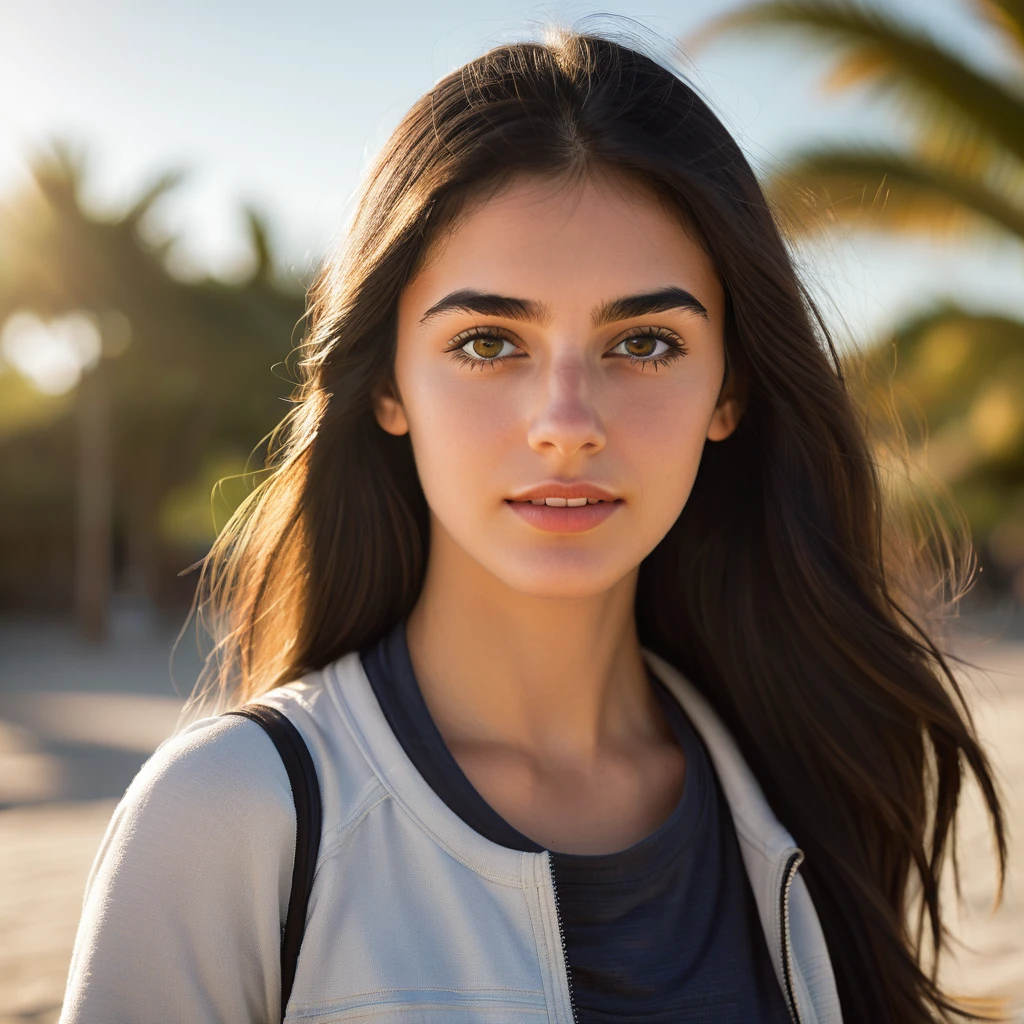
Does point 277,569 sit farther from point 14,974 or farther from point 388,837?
point 14,974

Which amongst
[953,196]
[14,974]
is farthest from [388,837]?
[953,196]

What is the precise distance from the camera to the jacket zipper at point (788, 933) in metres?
1.92

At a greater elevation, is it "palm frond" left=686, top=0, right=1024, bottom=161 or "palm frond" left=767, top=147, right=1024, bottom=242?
"palm frond" left=686, top=0, right=1024, bottom=161

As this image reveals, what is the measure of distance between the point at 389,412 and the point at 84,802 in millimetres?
6678

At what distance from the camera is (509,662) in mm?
2133

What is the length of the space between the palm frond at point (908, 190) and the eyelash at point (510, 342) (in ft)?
19.0

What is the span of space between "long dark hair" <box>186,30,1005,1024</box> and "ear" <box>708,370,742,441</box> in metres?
0.06

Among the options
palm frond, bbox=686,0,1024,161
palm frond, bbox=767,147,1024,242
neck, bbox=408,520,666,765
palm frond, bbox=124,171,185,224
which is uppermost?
palm frond, bbox=124,171,185,224

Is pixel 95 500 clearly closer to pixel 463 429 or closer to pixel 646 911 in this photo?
pixel 463 429

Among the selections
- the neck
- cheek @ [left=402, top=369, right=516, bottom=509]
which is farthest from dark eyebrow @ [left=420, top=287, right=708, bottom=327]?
the neck

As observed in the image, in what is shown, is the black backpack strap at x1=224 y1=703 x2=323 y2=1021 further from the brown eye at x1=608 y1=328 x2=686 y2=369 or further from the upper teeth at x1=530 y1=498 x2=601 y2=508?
the brown eye at x1=608 y1=328 x2=686 y2=369

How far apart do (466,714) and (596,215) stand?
0.94 m

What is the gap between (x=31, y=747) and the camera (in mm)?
10148

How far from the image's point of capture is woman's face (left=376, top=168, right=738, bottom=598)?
1.84 metres
